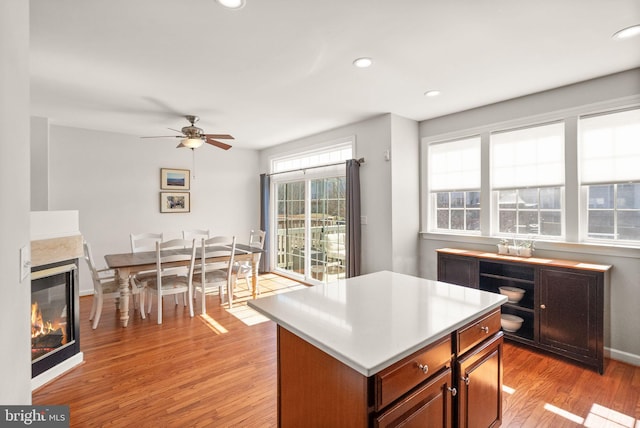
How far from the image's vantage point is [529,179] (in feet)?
11.4

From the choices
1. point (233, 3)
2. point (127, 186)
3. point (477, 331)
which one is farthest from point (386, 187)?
point (127, 186)

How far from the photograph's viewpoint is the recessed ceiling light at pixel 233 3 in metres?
1.86

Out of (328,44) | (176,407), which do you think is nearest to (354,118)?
(328,44)

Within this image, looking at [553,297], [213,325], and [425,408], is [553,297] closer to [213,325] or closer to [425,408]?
[425,408]

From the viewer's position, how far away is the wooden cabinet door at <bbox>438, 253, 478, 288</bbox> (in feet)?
11.5

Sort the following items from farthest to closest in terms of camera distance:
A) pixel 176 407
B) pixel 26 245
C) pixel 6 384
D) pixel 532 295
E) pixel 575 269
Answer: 1. pixel 532 295
2. pixel 575 269
3. pixel 176 407
4. pixel 26 245
5. pixel 6 384

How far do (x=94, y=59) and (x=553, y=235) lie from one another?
4711 mm

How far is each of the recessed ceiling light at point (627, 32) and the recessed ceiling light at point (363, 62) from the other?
5.78 feet

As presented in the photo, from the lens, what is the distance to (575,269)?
2.78 meters

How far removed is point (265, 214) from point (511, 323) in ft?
15.2

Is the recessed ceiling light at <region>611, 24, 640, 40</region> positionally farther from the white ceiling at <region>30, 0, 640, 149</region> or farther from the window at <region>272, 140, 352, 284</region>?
the window at <region>272, 140, 352, 284</region>

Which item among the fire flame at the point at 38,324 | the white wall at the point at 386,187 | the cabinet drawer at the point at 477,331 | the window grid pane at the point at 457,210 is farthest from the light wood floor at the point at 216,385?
the white wall at the point at 386,187

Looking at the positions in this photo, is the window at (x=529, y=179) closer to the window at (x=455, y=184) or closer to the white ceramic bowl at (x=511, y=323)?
the window at (x=455, y=184)

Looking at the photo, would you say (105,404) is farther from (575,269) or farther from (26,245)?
(575,269)
